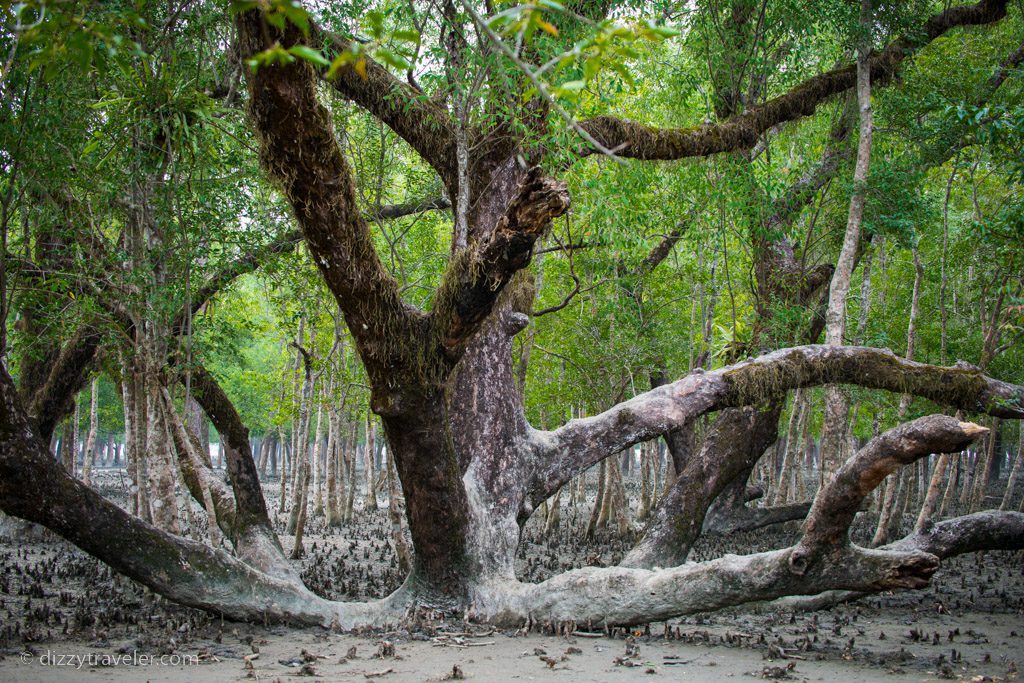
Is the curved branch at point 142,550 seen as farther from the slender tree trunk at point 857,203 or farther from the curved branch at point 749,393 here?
the slender tree trunk at point 857,203

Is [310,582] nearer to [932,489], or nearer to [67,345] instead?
[67,345]

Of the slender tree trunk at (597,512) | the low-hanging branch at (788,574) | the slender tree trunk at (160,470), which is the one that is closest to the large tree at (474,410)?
the low-hanging branch at (788,574)

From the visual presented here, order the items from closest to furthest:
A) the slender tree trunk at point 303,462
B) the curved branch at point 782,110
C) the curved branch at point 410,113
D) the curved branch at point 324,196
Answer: the curved branch at point 324,196 → the curved branch at point 410,113 → the curved branch at point 782,110 → the slender tree trunk at point 303,462

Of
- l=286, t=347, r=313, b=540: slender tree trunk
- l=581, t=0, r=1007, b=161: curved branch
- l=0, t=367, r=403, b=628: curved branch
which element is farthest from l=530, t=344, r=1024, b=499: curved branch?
l=286, t=347, r=313, b=540: slender tree trunk

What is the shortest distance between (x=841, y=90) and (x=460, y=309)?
8.97 metres

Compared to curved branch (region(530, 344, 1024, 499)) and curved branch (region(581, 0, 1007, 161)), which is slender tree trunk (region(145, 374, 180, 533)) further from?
curved branch (region(581, 0, 1007, 161))

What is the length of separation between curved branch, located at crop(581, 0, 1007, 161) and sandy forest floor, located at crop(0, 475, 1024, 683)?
527 cm

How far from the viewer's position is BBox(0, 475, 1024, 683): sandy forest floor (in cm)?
527

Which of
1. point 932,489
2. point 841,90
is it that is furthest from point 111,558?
point 841,90

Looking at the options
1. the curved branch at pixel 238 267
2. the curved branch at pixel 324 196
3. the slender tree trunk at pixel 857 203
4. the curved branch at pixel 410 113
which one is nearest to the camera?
the curved branch at pixel 324 196

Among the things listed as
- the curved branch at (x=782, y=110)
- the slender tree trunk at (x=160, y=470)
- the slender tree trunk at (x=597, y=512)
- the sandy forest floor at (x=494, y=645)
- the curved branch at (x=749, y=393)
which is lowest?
the sandy forest floor at (x=494, y=645)

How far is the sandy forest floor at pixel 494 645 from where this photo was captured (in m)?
5.27

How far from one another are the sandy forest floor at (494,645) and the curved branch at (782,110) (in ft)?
17.3

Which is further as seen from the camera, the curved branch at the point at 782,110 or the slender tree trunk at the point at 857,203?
the curved branch at the point at 782,110
